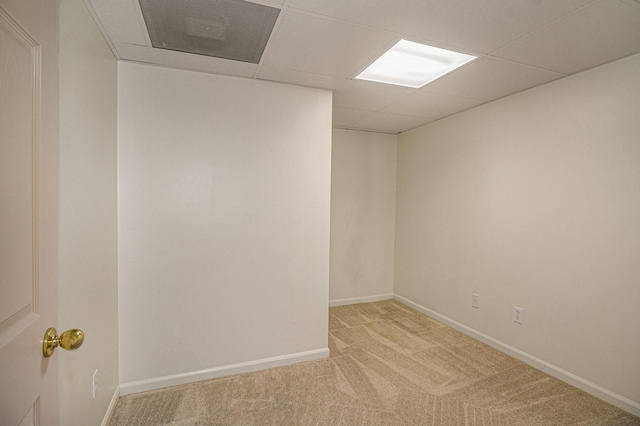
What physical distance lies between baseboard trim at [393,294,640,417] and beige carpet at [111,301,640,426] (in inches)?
1.9

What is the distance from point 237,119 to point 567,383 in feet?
10.7

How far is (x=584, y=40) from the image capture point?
1.81 meters

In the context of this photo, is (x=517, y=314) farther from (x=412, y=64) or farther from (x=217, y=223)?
(x=217, y=223)

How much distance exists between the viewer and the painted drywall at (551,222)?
2033mm

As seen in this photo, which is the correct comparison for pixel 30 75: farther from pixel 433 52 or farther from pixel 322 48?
pixel 433 52

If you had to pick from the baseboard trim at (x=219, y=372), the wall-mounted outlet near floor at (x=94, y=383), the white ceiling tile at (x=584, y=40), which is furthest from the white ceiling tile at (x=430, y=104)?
the wall-mounted outlet near floor at (x=94, y=383)

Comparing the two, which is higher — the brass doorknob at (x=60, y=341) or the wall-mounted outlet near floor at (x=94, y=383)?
the brass doorknob at (x=60, y=341)

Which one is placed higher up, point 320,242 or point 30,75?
point 30,75

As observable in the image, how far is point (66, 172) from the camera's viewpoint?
1.31m

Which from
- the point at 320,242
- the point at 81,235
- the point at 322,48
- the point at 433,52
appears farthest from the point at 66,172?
the point at 433,52

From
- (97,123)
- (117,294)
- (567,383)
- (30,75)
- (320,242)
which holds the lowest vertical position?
(567,383)

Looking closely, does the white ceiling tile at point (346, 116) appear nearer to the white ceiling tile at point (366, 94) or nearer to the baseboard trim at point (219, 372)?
the white ceiling tile at point (366, 94)

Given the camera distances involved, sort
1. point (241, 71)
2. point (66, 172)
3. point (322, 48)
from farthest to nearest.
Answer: point (241, 71) < point (322, 48) < point (66, 172)

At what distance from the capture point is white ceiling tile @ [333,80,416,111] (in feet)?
8.32
